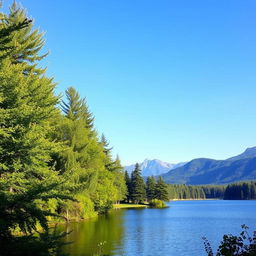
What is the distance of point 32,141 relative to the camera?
14.5 metres

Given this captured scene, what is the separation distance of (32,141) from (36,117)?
3.55 feet

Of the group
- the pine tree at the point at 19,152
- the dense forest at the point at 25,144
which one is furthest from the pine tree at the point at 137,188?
the pine tree at the point at 19,152

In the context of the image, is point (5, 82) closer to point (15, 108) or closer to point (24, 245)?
point (15, 108)

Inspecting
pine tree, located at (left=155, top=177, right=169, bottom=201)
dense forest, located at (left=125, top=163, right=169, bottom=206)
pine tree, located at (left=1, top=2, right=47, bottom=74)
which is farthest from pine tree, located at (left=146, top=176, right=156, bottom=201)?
pine tree, located at (left=1, top=2, right=47, bottom=74)

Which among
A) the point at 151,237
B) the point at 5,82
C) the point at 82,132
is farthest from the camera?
the point at 82,132

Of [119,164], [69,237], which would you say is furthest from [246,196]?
[69,237]

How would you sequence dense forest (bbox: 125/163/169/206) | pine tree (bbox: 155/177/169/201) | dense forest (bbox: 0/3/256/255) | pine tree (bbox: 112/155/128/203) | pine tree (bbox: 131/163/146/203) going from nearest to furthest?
dense forest (bbox: 0/3/256/255) < pine tree (bbox: 112/155/128/203) < pine tree (bbox: 155/177/169/201) < dense forest (bbox: 125/163/169/206) < pine tree (bbox: 131/163/146/203)

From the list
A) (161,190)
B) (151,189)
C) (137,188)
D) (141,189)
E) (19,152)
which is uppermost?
(19,152)

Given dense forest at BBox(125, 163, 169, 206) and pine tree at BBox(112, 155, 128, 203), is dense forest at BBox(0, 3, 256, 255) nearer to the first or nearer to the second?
pine tree at BBox(112, 155, 128, 203)

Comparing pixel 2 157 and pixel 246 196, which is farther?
pixel 246 196

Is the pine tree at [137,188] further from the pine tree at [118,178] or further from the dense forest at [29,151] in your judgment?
the dense forest at [29,151]

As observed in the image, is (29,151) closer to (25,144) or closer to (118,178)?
(25,144)

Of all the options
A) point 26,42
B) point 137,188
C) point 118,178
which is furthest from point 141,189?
point 26,42

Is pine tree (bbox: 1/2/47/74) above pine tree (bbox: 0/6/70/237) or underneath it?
above
